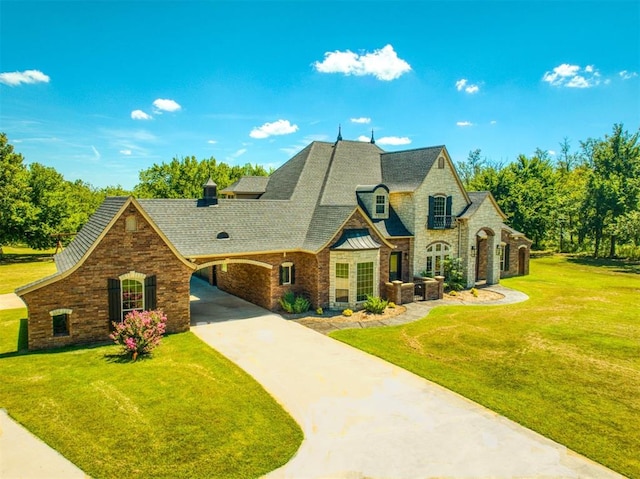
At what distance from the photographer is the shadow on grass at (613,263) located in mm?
41241

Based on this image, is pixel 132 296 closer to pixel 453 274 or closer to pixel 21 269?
pixel 453 274

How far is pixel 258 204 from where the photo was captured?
84.2 ft

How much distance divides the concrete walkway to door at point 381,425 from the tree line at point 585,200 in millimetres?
38193

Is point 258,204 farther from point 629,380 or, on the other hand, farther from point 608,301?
point 608,301

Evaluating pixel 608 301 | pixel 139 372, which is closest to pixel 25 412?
pixel 139 372

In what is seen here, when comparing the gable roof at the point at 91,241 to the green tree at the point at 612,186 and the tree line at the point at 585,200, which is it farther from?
the green tree at the point at 612,186

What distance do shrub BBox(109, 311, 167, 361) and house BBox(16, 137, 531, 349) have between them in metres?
1.83

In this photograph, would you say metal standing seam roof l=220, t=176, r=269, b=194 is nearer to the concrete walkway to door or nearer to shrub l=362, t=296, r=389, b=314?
shrub l=362, t=296, r=389, b=314

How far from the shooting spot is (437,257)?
2909 centimetres

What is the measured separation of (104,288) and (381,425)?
39.9ft

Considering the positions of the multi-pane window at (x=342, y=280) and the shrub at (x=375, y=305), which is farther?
the multi-pane window at (x=342, y=280)

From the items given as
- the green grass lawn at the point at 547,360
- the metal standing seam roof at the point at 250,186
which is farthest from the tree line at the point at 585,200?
the metal standing seam roof at the point at 250,186

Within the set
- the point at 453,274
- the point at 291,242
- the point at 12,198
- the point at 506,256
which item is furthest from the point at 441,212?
the point at 12,198

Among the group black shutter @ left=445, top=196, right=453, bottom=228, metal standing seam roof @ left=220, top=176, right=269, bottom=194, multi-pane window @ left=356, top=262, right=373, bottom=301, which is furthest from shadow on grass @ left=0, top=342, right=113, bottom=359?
black shutter @ left=445, top=196, right=453, bottom=228
